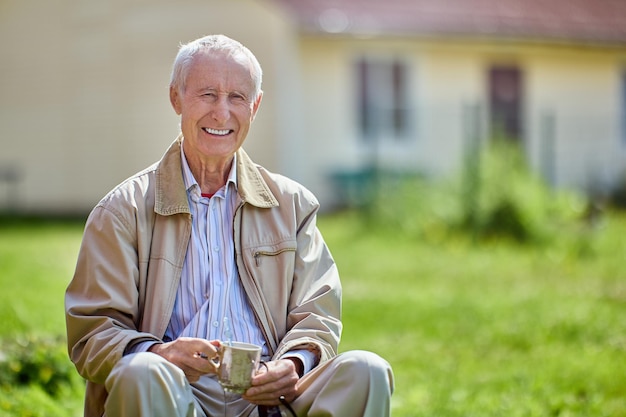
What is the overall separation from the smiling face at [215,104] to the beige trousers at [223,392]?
819 mm

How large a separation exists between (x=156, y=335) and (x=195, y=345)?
0.25 metres

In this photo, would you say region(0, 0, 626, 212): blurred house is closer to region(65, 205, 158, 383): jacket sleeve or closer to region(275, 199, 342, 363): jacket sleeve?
region(275, 199, 342, 363): jacket sleeve

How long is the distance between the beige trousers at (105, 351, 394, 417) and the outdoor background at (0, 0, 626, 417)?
2.79m

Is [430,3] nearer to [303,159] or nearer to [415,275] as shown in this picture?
[303,159]

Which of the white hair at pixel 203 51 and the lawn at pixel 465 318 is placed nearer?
the white hair at pixel 203 51

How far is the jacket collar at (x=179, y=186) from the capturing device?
3604 mm

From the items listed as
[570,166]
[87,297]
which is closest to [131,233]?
[87,297]

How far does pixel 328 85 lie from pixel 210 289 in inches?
556

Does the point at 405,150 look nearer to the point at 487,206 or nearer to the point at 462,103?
the point at 462,103

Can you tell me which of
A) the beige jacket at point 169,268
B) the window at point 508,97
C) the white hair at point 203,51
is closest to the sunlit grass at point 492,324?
the beige jacket at point 169,268

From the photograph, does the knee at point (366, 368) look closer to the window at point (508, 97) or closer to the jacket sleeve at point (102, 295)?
the jacket sleeve at point (102, 295)

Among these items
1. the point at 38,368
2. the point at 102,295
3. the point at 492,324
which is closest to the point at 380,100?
the point at 492,324

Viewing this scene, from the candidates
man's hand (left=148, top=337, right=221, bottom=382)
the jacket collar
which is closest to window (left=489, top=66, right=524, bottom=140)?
the jacket collar

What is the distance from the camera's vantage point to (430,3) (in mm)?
18359
